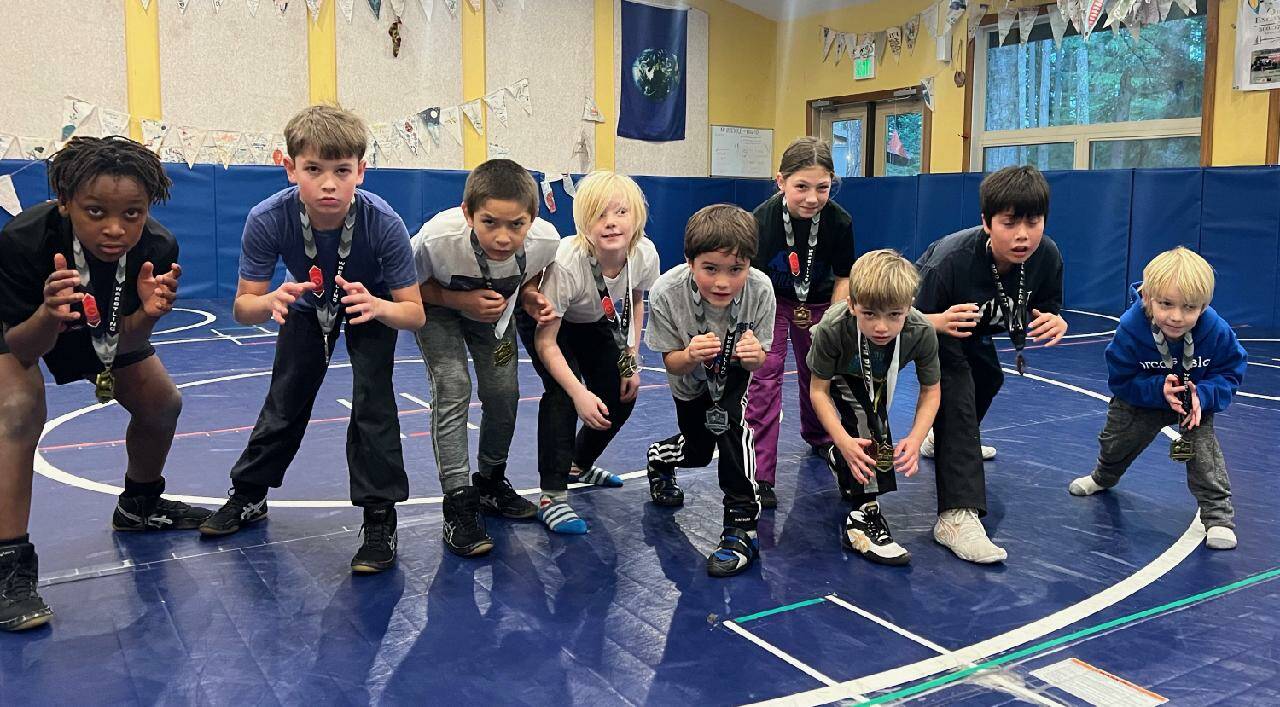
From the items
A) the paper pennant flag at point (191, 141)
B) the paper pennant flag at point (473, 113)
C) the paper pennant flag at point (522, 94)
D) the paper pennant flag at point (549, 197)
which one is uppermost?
the paper pennant flag at point (522, 94)

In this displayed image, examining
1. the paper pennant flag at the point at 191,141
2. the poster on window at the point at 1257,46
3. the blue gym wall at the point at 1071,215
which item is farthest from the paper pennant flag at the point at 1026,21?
the paper pennant flag at the point at 191,141

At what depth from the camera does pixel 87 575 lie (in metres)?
2.82

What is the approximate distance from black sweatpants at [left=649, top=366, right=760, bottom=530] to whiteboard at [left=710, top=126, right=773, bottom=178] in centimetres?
1149

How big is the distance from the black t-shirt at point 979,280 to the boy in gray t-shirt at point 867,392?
0.33 meters

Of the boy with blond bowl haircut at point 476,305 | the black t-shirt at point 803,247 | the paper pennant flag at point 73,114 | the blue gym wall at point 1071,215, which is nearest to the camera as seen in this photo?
the boy with blond bowl haircut at point 476,305

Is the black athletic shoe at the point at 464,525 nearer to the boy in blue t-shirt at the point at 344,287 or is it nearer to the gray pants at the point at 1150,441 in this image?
the boy in blue t-shirt at the point at 344,287

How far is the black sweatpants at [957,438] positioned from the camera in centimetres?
316

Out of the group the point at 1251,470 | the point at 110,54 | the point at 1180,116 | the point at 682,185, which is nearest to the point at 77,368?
the point at 1251,470

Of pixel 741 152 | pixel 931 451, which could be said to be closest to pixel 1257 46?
pixel 741 152

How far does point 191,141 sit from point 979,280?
9.15 meters

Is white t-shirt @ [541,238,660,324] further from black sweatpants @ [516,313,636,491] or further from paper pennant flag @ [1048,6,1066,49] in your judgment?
paper pennant flag @ [1048,6,1066,49]

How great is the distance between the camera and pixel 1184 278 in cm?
315

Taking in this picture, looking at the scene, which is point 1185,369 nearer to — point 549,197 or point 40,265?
point 40,265

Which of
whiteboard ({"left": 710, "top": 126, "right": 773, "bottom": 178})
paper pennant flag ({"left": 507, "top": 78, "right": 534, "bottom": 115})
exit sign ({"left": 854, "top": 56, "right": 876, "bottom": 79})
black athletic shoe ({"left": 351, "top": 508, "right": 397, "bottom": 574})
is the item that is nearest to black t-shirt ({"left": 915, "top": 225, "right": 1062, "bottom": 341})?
black athletic shoe ({"left": 351, "top": 508, "right": 397, "bottom": 574})
